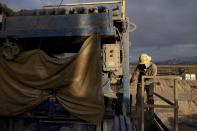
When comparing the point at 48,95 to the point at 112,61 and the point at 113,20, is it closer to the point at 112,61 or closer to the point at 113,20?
the point at 112,61

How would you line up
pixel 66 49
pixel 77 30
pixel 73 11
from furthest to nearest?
1. pixel 66 49
2. pixel 73 11
3. pixel 77 30

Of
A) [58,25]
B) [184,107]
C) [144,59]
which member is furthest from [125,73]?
[184,107]

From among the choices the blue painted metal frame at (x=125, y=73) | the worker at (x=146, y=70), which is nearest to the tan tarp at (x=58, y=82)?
the blue painted metal frame at (x=125, y=73)

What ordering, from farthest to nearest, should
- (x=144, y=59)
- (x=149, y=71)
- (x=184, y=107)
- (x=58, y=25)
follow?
(x=184, y=107)
(x=144, y=59)
(x=149, y=71)
(x=58, y=25)

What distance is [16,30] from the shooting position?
24.0ft

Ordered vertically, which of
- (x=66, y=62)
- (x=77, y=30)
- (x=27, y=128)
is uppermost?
(x=77, y=30)

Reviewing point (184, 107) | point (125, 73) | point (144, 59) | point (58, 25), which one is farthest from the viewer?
point (184, 107)

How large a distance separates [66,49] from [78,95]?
1852 millimetres

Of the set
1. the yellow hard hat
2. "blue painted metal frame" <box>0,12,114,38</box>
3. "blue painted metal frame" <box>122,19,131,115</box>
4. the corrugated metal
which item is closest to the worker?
the yellow hard hat

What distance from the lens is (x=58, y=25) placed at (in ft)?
23.7

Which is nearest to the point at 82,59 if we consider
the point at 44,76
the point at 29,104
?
the point at 44,76

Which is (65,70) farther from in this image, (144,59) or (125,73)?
(144,59)

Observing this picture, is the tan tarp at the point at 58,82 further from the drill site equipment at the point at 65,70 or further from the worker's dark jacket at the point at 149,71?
the worker's dark jacket at the point at 149,71

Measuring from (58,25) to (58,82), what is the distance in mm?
1001
